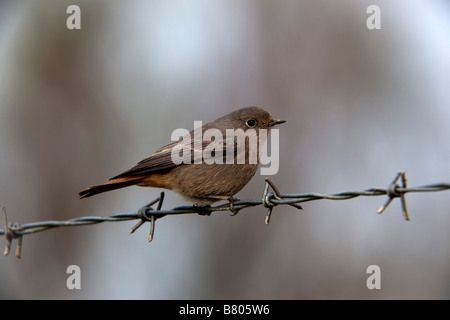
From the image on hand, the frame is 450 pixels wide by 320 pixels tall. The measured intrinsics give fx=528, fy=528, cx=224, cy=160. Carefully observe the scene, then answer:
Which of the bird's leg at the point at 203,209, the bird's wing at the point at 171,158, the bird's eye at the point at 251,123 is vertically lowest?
the bird's leg at the point at 203,209

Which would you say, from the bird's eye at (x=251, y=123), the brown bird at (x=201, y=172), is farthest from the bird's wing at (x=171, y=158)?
the bird's eye at (x=251, y=123)

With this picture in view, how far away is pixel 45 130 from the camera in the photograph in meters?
12.3

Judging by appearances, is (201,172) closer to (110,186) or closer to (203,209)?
(203,209)

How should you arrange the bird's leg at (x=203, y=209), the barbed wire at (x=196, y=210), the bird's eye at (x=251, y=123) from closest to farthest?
the barbed wire at (x=196, y=210)
the bird's leg at (x=203, y=209)
the bird's eye at (x=251, y=123)

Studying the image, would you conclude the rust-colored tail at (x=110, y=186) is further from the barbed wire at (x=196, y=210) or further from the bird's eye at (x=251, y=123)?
the bird's eye at (x=251, y=123)

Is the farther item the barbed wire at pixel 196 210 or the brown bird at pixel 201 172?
the brown bird at pixel 201 172

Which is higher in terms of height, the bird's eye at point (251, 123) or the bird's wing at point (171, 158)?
the bird's eye at point (251, 123)

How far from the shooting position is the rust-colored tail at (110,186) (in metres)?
4.74

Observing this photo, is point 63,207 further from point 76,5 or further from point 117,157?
point 76,5

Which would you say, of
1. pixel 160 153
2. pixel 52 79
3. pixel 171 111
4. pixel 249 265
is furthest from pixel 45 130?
pixel 160 153

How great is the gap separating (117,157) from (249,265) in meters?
3.88

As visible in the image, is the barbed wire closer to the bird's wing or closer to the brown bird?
the brown bird

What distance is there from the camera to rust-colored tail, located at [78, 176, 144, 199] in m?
4.74

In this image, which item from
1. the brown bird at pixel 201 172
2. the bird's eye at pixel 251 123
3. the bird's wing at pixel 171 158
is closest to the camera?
the bird's wing at pixel 171 158
